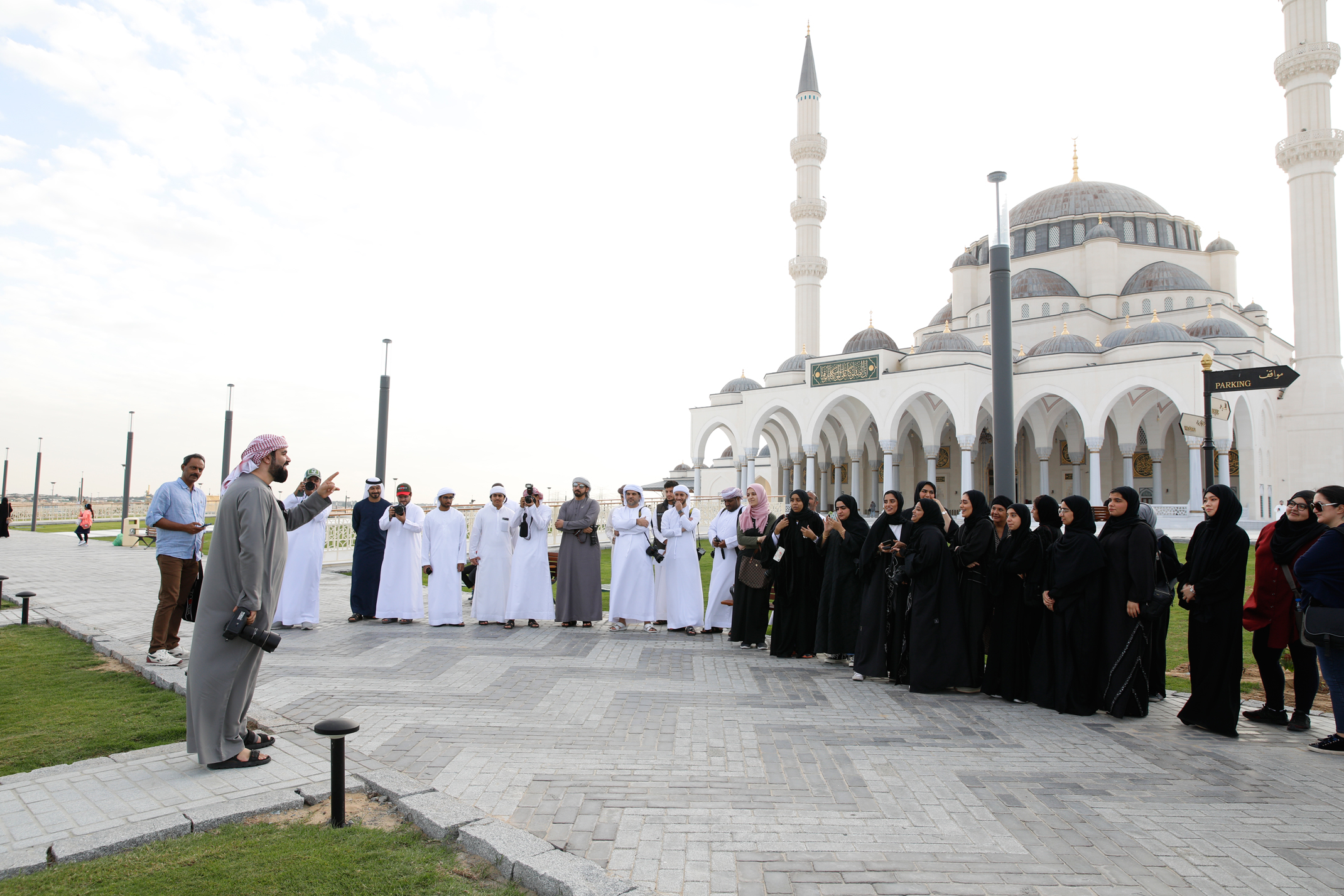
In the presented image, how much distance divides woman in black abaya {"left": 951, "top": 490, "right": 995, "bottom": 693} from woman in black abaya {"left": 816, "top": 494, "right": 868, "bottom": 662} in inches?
37.5

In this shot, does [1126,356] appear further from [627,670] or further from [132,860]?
[132,860]

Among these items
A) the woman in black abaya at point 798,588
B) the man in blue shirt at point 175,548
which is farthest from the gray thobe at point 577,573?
the man in blue shirt at point 175,548

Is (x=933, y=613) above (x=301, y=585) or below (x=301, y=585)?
above

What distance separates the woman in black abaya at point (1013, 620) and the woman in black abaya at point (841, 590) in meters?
1.21

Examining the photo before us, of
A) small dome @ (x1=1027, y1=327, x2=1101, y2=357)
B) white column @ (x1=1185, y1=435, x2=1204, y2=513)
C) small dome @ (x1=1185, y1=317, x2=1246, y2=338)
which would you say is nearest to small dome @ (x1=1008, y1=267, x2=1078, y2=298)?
small dome @ (x1=1185, y1=317, x2=1246, y2=338)

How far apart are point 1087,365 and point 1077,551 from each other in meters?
24.8

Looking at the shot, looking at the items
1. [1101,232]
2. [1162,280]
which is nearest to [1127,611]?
[1162,280]

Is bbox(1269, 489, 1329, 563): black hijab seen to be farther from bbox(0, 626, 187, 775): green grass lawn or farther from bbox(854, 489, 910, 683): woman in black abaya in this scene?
bbox(0, 626, 187, 775): green grass lawn

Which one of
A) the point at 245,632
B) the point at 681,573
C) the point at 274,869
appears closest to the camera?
the point at 274,869

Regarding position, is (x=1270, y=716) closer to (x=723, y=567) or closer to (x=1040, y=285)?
(x=723, y=567)

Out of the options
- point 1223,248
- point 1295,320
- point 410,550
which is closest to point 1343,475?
point 1295,320

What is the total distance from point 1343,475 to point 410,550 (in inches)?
1212

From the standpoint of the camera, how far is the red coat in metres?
4.83

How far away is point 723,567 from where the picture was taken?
821 cm
